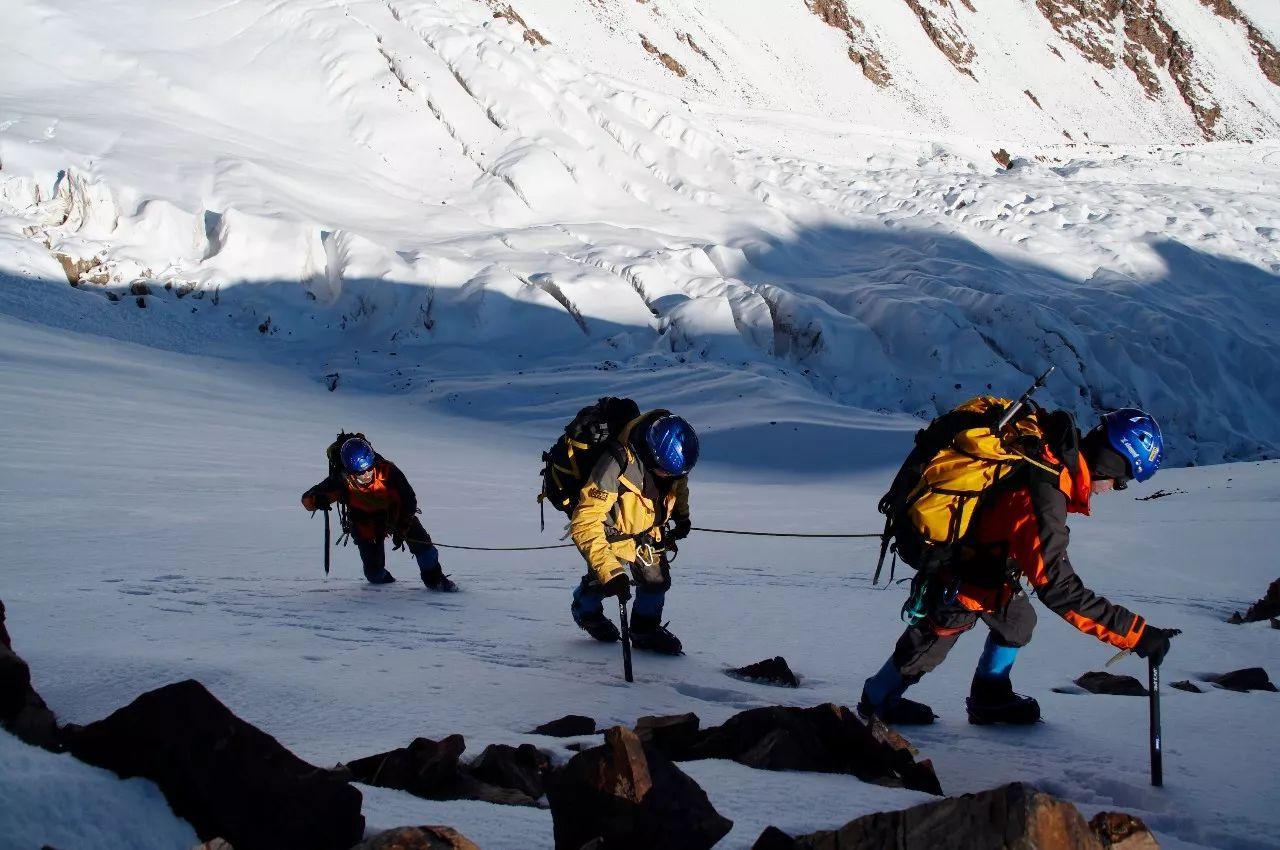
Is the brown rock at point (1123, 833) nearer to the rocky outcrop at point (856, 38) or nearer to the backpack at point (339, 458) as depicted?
the backpack at point (339, 458)

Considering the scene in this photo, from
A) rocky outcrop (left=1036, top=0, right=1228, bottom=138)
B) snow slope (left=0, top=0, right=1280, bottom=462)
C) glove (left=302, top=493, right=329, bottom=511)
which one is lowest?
glove (left=302, top=493, right=329, bottom=511)

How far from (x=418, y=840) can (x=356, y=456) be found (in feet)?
14.0

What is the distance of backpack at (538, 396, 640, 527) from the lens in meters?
4.62

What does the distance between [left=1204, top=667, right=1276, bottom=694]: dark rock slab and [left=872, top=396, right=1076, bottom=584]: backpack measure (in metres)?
1.66

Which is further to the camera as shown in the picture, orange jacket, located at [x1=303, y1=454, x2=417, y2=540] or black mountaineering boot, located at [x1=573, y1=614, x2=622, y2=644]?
orange jacket, located at [x1=303, y1=454, x2=417, y2=540]

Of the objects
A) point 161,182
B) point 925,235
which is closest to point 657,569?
point 161,182

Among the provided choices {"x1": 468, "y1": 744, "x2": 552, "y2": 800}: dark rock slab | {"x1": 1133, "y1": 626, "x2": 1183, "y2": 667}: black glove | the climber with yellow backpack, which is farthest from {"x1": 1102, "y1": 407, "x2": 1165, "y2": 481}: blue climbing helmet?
{"x1": 468, "y1": 744, "x2": 552, "y2": 800}: dark rock slab

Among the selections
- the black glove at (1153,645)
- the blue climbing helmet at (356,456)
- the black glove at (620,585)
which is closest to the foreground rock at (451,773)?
the black glove at (620,585)

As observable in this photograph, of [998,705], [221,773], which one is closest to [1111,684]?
[998,705]

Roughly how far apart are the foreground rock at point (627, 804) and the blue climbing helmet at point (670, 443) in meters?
2.13

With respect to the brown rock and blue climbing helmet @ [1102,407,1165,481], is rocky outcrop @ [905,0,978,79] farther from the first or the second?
the brown rock

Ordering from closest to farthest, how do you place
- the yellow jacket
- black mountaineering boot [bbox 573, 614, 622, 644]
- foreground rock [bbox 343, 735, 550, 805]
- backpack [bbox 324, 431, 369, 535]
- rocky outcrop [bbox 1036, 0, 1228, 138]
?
foreground rock [bbox 343, 735, 550, 805] < the yellow jacket < black mountaineering boot [bbox 573, 614, 622, 644] < backpack [bbox 324, 431, 369, 535] < rocky outcrop [bbox 1036, 0, 1228, 138]

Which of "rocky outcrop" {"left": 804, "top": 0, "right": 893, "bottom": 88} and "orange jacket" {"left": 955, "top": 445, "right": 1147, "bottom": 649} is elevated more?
"rocky outcrop" {"left": 804, "top": 0, "right": 893, "bottom": 88}

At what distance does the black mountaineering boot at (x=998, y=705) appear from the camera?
3.81 metres
